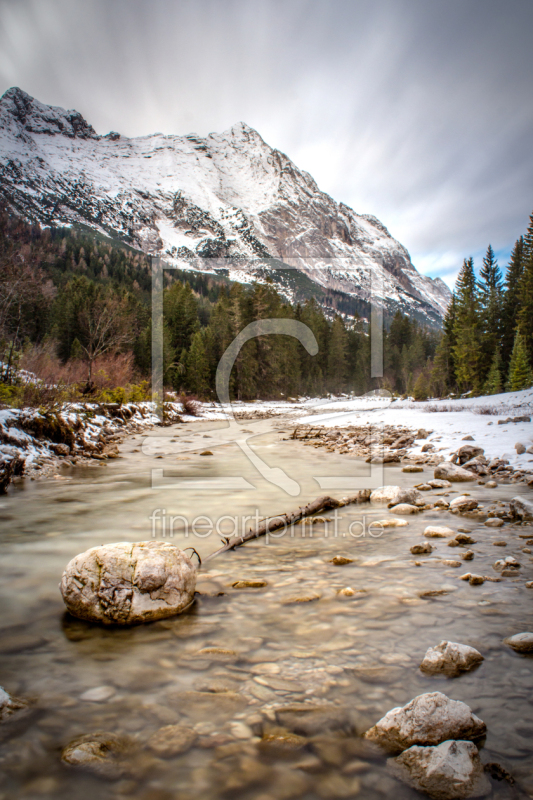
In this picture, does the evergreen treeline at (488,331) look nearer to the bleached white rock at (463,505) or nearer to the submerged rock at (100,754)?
the bleached white rock at (463,505)

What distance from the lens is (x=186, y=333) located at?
176 ft

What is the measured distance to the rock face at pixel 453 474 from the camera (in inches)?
334

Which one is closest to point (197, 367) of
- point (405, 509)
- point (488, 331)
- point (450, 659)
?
point (488, 331)

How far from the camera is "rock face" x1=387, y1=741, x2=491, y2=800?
63.2 inches

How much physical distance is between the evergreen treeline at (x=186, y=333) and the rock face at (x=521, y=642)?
13.2m

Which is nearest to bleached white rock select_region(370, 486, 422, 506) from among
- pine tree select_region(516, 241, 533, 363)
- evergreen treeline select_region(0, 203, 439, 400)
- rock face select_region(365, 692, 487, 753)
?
rock face select_region(365, 692, 487, 753)

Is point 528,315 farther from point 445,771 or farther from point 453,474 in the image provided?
point 445,771

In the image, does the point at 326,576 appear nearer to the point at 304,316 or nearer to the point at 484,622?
the point at 484,622

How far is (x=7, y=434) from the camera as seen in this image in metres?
8.99

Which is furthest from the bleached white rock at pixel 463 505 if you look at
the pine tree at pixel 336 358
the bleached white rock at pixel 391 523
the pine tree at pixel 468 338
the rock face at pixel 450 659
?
the pine tree at pixel 336 358

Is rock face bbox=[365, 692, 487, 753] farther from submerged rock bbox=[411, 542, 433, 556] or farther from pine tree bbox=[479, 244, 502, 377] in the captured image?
pine tree bbox=[479, 244, 502, 377]

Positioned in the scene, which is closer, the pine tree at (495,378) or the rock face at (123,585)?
the rock face at (123,585)

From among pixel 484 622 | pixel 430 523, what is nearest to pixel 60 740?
pixel 484 622

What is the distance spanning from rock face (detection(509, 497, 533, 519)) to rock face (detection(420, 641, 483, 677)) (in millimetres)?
3650
